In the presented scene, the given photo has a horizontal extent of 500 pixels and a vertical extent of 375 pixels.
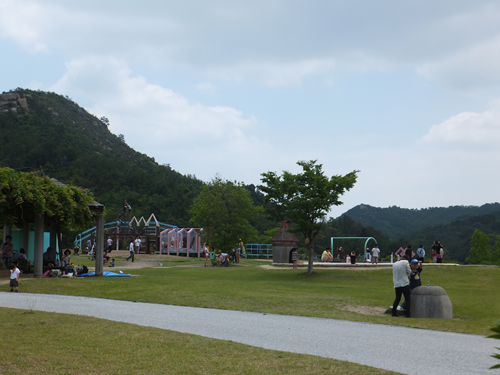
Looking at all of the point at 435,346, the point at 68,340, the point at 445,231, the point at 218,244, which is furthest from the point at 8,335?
the point at 445,231

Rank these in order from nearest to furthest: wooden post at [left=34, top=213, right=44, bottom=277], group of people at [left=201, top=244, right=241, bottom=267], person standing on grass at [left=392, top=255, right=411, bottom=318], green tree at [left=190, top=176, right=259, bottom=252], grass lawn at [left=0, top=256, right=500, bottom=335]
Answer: grass lawn at [left=0, top=256, right=500, bottom=335] → person standing on grass at [left=392, top=255, right=411, bottom=318] → wooden post at [left=34, top=213, right=44, bottom=277] → group of people at [left=201, top=244, right=241, bottom=267] → green tree at [left=190, top=176, right=259, bottom=252]

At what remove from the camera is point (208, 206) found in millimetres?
42781

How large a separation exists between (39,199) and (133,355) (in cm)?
1382

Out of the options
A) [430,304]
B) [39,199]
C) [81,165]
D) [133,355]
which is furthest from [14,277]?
[81,165]

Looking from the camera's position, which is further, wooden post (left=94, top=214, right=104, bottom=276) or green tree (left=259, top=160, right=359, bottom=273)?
green tree (left=259, top=160, right=359, bottom=273)

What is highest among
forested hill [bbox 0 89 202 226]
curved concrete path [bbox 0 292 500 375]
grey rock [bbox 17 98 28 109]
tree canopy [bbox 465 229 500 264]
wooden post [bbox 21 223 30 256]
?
grey rock [bbox 17 98 28 109]

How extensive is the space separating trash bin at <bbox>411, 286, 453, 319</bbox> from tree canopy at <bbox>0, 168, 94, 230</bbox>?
550 inches

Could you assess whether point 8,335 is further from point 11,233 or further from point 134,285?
point 11,233

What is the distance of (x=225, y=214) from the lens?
138ft

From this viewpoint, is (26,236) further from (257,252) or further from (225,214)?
(257,252)

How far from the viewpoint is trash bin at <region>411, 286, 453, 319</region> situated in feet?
41.9

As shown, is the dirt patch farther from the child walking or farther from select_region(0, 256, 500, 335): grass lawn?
the child walking

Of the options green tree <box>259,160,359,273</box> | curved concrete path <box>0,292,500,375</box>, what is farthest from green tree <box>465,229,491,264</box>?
curved concrete path <box>0,292,500,375</box>

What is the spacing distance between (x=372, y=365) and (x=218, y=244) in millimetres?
33990
